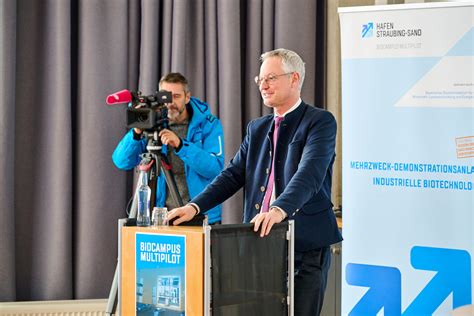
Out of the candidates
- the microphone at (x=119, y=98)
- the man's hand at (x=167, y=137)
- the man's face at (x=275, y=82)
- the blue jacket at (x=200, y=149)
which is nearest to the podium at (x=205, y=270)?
the man's face at (x=275, y=82)

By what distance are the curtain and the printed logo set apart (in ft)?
2.65

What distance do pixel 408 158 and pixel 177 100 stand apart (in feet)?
3.53

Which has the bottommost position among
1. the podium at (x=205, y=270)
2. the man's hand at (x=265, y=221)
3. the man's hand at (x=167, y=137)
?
the podium at (x=205, y=270)

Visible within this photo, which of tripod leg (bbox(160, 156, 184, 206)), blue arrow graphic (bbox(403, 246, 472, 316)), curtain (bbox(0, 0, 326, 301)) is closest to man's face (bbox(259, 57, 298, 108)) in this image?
tripod leg (bbox(160, 156, 184, 206))

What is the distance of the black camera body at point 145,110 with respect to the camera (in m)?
2.80

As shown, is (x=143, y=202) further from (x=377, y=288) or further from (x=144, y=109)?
(x=377, y=288)

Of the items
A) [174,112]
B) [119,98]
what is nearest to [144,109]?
[119,98]

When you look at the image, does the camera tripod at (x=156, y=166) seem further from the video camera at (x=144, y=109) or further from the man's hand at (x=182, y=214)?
the man's hand at (x=182, y=214)

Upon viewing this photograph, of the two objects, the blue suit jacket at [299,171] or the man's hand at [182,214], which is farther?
the blue suit jacket at [299,171]

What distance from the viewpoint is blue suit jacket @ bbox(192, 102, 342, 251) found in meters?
2.38

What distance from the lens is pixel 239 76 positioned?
13.3ft

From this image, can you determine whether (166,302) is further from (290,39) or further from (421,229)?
(290,39)

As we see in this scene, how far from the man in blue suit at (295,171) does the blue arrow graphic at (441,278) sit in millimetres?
901

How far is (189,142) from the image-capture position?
10.7 feet
